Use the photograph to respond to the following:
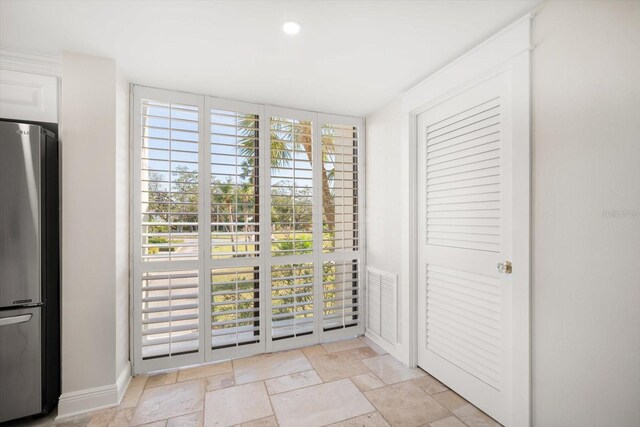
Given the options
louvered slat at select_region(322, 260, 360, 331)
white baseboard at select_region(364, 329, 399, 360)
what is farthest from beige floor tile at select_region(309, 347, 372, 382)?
louvered slat at select_region(322, 260, 360, 331)

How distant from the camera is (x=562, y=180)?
1.47 m

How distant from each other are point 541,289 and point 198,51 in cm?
248

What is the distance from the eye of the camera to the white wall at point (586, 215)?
49.0 inches

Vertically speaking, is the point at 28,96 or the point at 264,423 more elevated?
the point at 28,96

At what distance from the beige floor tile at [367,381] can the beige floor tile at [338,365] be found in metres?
0.05

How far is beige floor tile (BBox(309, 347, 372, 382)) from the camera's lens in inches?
95.6

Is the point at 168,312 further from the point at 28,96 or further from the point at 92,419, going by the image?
the point at 28,96

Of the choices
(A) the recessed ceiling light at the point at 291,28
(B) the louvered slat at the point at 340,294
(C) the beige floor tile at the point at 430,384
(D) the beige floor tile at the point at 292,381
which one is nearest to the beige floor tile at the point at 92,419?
(D) the beige floor tile at the point at 292,381

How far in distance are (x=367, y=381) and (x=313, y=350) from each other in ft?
2.30

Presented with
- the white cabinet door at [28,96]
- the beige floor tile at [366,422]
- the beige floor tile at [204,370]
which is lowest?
the beige floor tile at [204,370]

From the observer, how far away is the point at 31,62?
203 cm

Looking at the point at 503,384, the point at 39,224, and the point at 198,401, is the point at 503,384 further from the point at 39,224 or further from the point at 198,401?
the point at 39,224

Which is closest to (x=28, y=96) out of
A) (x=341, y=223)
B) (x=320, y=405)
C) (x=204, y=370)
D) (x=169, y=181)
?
(x=169, y=181)

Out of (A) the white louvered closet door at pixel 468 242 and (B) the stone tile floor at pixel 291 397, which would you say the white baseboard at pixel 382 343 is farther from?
(A) the white louvered closet door at pixel 468 242
